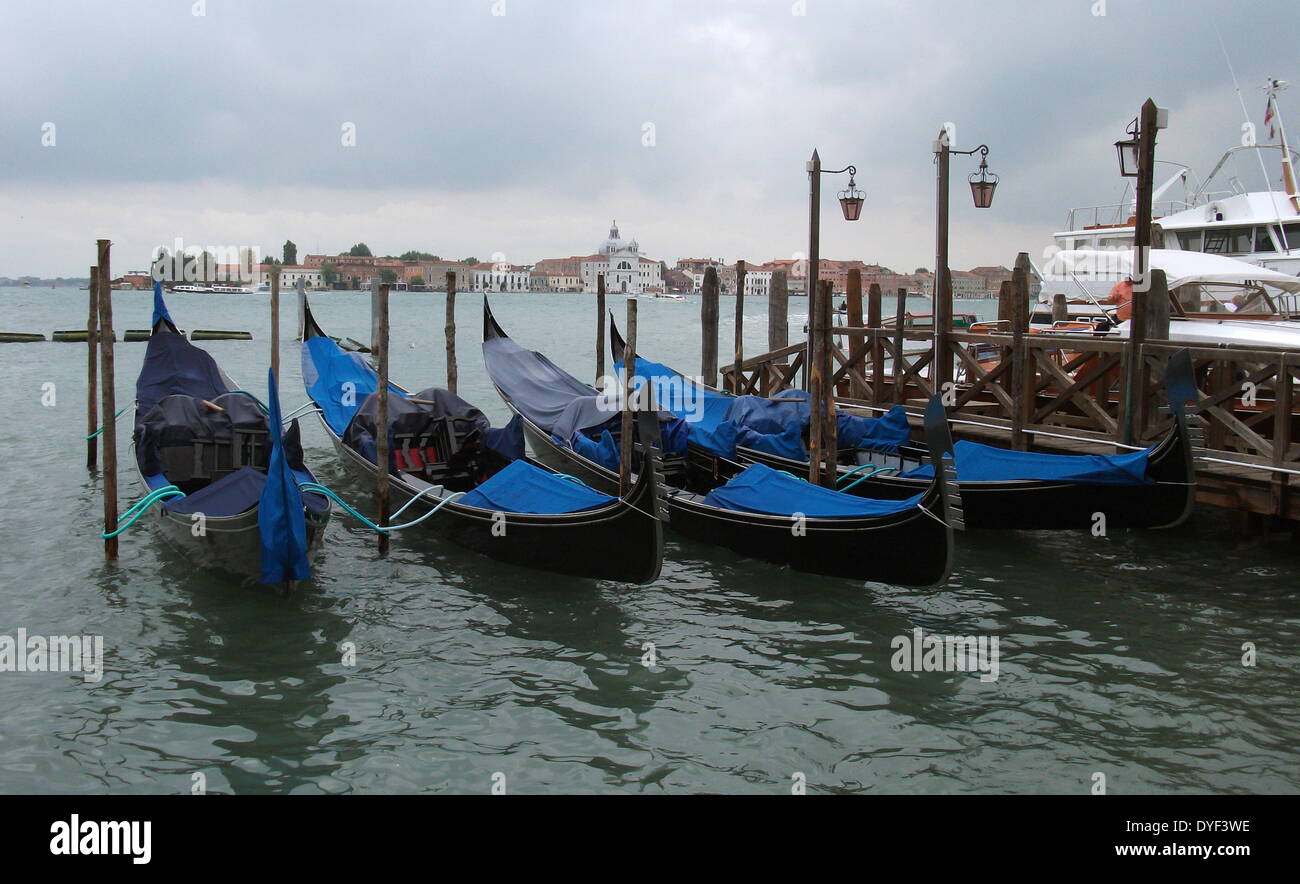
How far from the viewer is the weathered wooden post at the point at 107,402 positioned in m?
6.40

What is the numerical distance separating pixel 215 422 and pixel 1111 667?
Answer: 601 centimetres

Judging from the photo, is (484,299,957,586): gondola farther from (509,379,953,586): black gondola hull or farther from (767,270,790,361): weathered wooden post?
(767,270,790,361): weathered wooden post

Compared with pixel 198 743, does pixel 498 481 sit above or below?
above

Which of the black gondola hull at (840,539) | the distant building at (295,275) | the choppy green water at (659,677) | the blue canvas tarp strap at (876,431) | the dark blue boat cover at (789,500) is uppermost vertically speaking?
the distant building at (295,275)

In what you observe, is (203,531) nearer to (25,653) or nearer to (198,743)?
(25,653)

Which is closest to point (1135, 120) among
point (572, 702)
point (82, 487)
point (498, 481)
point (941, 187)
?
point (941, 187)

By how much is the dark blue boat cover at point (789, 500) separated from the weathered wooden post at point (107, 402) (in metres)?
3.78

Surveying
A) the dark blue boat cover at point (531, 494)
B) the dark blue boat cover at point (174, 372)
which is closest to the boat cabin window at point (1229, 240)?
the dark blue boat cover at point (531, 494)

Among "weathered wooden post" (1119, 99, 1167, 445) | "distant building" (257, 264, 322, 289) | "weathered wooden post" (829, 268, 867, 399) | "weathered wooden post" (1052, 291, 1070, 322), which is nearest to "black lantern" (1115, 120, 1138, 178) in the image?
"weathered wooden post" (1119, 99, 1167, 445)

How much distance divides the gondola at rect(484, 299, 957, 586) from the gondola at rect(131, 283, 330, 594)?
76.5 inches

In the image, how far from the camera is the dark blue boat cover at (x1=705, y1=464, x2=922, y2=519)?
6.09 meters

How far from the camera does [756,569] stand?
6703 mm

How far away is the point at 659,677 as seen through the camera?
4.98m

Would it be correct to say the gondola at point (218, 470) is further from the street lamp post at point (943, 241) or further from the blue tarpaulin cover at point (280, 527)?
the street lamp post at point (943, 241)
